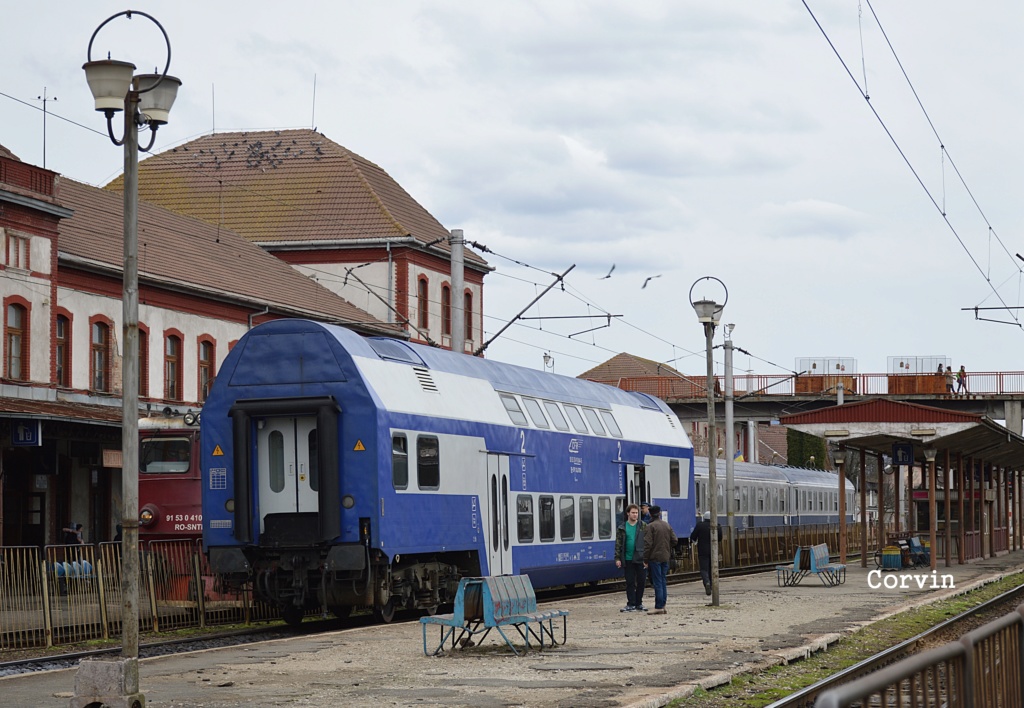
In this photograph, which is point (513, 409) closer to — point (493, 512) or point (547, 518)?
point (547, 518)

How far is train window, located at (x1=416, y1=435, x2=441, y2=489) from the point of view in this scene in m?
21.3

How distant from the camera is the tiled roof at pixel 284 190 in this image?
196 ft

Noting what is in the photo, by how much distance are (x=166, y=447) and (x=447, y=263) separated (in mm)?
36950

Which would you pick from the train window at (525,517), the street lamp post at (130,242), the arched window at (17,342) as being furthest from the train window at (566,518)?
the street lamp post at (130,242)

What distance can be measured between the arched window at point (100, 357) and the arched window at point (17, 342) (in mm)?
3441

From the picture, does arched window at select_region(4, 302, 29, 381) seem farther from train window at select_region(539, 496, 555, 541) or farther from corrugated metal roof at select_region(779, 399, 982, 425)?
corrugated metal roof at select_region(779, 399, 982, 425)

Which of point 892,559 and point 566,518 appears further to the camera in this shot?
point 892,559

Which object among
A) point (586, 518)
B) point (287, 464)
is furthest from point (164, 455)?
point (586, 518)

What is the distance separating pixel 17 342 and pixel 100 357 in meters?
4.32

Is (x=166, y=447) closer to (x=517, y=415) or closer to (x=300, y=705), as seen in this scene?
(x=517, y=415)

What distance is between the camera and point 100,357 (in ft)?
129

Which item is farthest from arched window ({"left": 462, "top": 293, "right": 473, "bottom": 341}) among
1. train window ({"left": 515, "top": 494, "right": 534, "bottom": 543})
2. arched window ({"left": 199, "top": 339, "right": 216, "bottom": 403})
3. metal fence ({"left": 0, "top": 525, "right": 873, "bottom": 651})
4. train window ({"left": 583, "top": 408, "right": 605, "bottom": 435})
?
metal fence ({"left": 0, "top": 525, "right": 873, "bottom": 651})

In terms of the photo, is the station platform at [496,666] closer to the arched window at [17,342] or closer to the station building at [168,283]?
the station building at [168,283]

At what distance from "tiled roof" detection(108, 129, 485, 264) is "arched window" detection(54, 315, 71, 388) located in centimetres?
2189
